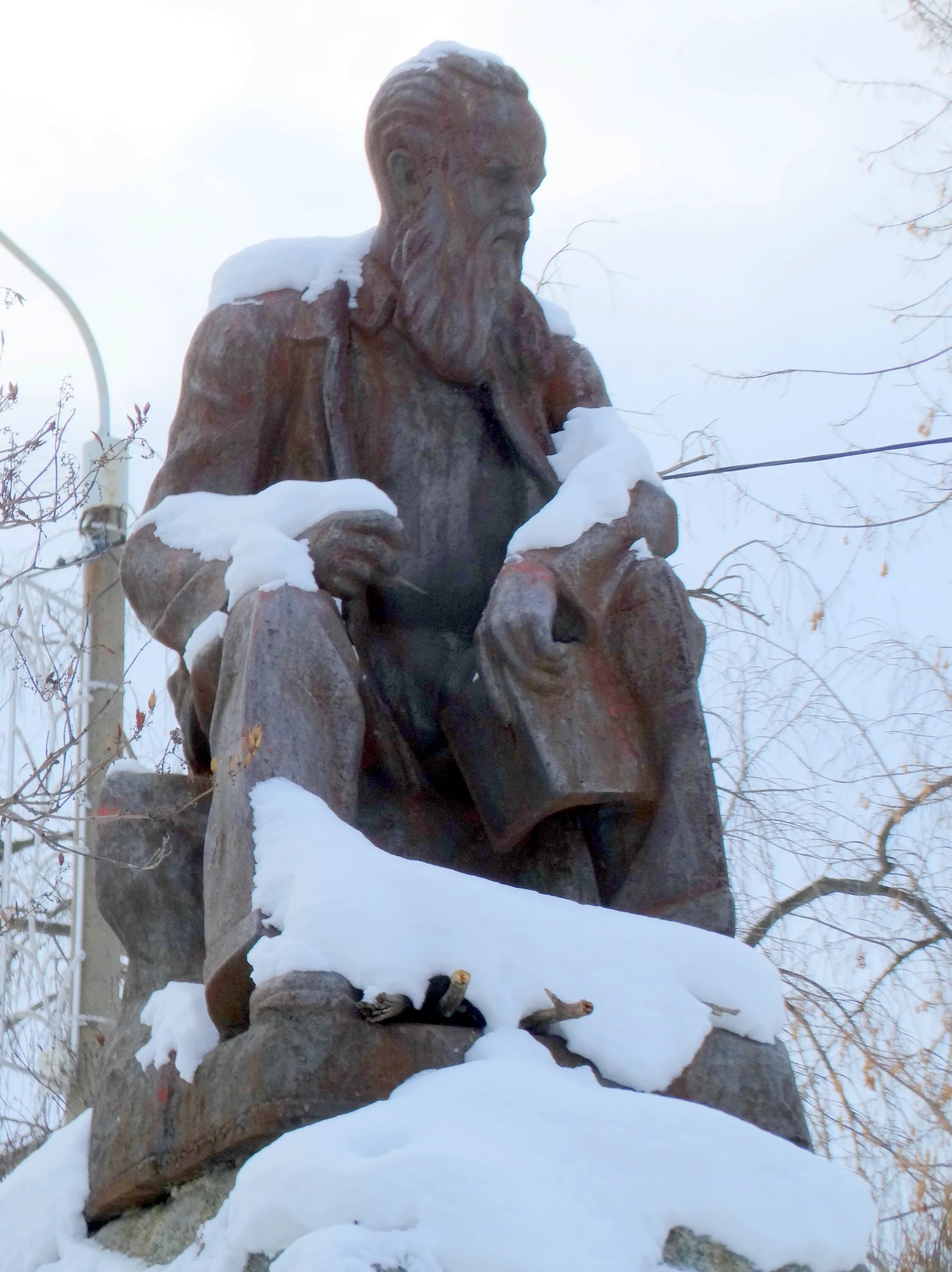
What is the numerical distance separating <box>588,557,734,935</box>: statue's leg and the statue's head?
597 millimetres

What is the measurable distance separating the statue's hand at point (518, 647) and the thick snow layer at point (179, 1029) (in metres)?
0.68

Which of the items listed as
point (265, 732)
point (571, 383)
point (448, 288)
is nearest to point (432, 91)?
point (448, 288)

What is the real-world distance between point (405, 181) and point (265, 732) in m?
1.19

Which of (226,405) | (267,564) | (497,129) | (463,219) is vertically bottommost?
(267,564)

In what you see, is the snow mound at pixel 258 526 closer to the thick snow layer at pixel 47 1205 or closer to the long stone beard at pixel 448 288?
the long stone beard at pixel 448 288

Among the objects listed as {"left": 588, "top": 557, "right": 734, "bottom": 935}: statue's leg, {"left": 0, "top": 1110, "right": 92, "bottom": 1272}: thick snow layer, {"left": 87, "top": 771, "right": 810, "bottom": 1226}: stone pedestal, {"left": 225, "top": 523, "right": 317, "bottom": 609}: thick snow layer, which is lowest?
{"left": 0, "top": 1110, "right": 92, "bottom": 1272}: thick snow layer

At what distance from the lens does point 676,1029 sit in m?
2.54

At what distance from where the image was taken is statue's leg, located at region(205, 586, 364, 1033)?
8.52 ft

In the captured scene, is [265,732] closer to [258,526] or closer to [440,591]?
[258,526]

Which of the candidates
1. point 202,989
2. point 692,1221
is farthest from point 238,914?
point 692,1221

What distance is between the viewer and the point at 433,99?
329cm

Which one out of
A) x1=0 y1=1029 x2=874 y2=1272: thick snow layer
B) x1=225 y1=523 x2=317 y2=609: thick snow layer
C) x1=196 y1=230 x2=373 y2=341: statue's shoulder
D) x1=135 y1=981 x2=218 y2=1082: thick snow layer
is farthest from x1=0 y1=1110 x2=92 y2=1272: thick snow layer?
x1=196 y1=230 x2=373 y2=341: statue's shoulder

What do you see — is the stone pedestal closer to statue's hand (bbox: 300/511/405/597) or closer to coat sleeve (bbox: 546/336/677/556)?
statue's hand (bbox: 300/511/405/597)

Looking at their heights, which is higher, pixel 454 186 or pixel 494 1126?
pixel 454 186
